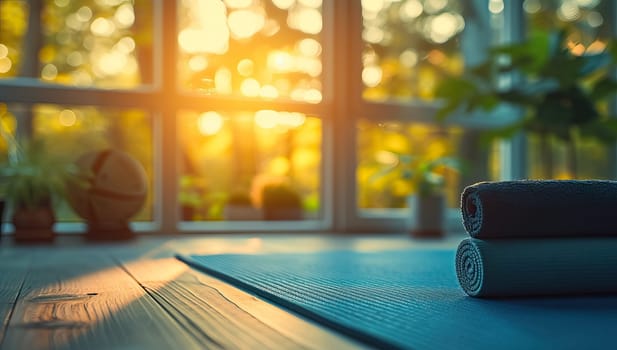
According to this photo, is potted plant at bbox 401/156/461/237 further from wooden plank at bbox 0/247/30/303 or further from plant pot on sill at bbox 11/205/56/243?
wooden plank at bbox 0/247/30/303

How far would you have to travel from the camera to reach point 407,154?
4.26 m

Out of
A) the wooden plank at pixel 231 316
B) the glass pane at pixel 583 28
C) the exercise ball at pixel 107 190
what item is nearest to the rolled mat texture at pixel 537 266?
the wooden plank at pixel 231 316

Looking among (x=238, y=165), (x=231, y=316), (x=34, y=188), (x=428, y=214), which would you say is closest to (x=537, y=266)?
(x=231, y=316)

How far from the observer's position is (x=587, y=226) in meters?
1.56

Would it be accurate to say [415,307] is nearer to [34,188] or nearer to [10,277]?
[10,277]

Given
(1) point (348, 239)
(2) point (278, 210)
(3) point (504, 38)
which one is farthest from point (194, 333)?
(3) point (504, 38)

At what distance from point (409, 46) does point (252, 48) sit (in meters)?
0.92

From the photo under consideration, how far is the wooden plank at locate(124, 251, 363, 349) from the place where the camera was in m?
1.09

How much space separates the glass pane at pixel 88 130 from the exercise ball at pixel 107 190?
448 millimetres

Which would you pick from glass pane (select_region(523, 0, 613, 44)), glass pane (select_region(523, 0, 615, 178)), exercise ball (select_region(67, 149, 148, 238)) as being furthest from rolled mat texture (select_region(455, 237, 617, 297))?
glass pane (select_region(523, 0, 613, 44))

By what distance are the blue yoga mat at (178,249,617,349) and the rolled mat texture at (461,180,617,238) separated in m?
0.13

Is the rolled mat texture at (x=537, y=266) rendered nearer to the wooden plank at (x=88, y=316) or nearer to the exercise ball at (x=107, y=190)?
the wooden plank at (x=88, y=316)

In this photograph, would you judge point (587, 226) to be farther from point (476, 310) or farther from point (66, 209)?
point (66, 209)

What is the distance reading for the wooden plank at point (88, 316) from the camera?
3.53ft
